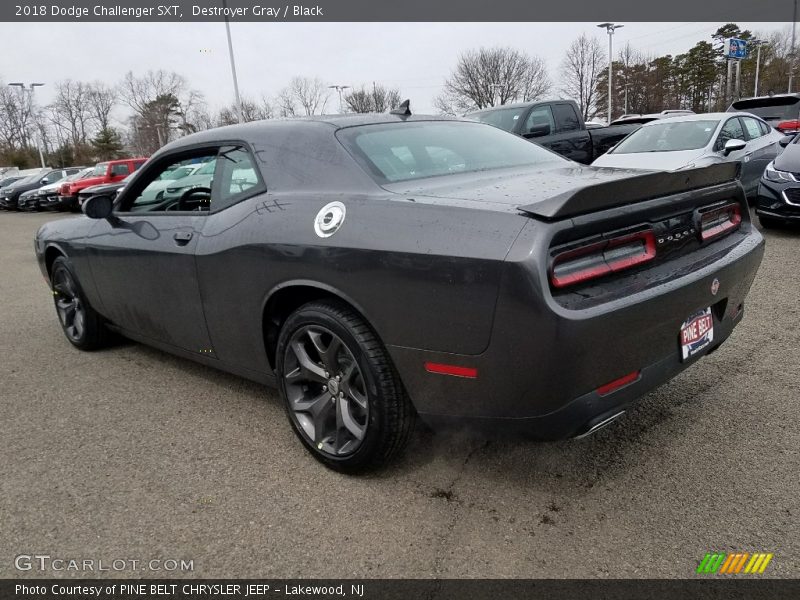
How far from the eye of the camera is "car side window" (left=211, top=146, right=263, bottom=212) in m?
2.96

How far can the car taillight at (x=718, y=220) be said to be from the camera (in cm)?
259

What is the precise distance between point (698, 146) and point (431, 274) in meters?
7.26

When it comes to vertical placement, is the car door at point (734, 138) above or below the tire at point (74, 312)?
above

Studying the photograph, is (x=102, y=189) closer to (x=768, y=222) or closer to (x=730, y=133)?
(x=730, y=133)

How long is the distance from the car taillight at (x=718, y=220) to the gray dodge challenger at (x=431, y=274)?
0.4 inches

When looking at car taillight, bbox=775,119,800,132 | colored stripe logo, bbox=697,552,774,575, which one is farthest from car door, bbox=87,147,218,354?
car taillight, bbox=775,119,800,132

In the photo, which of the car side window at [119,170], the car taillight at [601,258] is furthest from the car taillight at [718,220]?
the car side window at [119,170]

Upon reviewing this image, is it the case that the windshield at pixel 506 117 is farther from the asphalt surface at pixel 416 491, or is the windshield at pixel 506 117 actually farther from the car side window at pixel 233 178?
the car side window at pixel 233 178

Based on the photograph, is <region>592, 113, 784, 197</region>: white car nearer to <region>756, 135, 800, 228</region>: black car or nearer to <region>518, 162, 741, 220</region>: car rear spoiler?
<region>756, 135, 800, 228</region>: black car

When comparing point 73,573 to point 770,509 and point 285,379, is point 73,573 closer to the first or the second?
point 285,379

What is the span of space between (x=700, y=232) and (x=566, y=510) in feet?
4.09

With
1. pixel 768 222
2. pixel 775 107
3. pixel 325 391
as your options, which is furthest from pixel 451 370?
pixel 775 107

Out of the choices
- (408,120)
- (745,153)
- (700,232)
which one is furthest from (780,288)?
(745,153)

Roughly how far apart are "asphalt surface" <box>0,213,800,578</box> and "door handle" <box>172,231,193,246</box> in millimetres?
948
